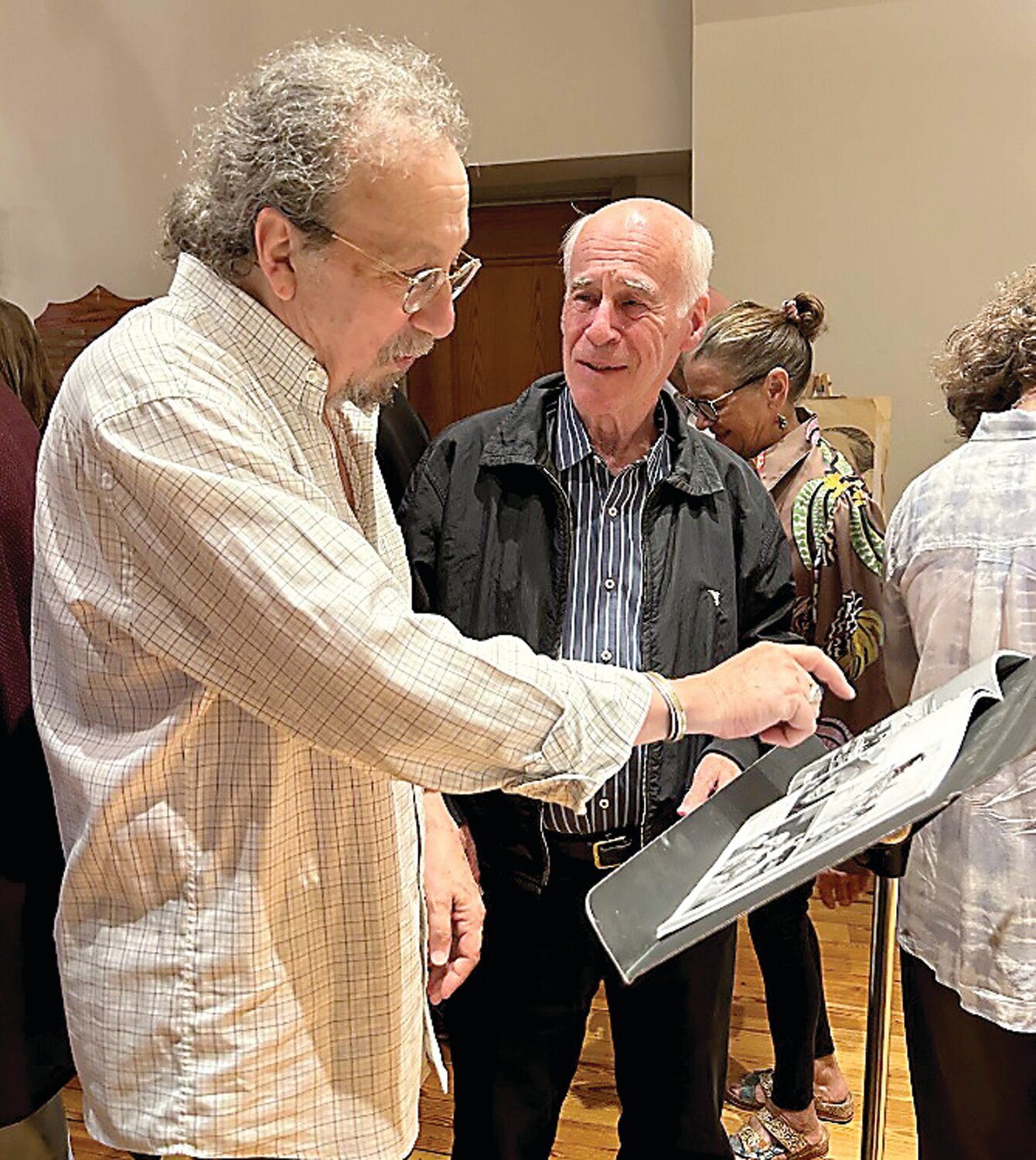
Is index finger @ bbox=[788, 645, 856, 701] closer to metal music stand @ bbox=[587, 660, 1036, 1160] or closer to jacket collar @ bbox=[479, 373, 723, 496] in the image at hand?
metal music stand @ bbox=[587, 660, 1036, 1160]

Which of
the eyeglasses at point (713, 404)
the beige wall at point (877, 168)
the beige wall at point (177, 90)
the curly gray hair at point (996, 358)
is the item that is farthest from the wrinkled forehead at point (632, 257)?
the beige wall at point (177, 90)

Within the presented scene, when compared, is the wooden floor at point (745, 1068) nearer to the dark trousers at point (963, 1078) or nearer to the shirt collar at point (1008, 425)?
the dark trousers at point (963, 1078)

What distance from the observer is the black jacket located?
1625 millimetres

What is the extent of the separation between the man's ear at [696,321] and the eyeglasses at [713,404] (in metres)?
0.46

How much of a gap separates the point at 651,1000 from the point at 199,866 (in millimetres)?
920

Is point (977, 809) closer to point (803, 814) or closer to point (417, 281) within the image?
point (803, 814)

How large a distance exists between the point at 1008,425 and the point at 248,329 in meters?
1.05

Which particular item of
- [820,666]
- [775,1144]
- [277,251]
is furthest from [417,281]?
[775,1144]

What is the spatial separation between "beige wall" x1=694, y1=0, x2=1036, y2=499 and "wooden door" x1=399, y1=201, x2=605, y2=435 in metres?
1.24

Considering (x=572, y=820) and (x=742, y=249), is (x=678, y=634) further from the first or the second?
(x=742, y=249)

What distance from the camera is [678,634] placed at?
162 centimetres

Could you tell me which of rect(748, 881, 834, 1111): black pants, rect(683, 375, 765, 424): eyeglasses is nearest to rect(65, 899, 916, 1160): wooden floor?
rect(748, 881, 834, 1111): black pants

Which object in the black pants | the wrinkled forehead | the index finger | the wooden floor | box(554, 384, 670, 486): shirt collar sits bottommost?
the wooden floor

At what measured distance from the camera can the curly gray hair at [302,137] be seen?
992 millimetres
